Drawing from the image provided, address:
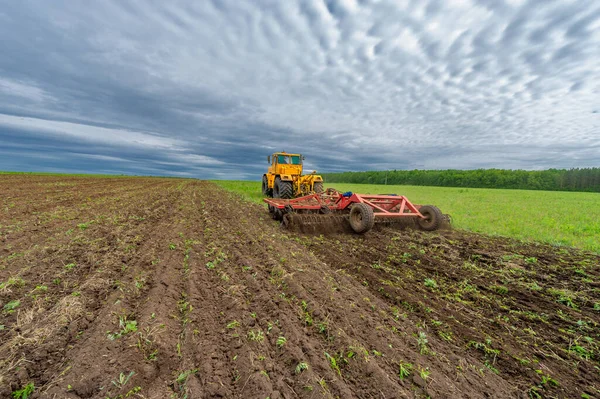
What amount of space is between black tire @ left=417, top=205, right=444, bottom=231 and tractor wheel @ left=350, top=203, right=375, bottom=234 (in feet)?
6.83

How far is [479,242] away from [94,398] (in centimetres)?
794

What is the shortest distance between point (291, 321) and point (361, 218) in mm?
4767

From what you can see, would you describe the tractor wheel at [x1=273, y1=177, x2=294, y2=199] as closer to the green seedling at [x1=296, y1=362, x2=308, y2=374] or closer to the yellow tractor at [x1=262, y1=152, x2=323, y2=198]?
the yellow tractor at [x1=262, y1=152, x2=323, y2=198]

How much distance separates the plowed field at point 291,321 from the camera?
2223 mm

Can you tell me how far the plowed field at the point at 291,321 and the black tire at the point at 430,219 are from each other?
2007 mm

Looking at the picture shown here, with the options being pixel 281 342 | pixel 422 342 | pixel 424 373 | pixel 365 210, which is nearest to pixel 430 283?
pixel 422 342

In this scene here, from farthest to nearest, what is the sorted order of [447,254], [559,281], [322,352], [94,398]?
[447,254] < [559,281] < [322,352] < [94,398]

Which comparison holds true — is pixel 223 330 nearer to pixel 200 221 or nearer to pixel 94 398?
pixel 94 398

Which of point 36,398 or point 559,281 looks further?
point 559,281

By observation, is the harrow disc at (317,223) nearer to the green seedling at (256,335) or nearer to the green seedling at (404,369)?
the green seedling at (256,335)

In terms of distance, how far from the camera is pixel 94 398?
195cm

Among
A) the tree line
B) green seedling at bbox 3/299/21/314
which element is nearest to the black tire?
green seedling at bbox 3/299/21/314

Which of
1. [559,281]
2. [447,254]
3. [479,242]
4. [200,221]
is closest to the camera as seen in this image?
[559,281]

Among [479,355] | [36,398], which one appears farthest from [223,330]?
[479,355]
